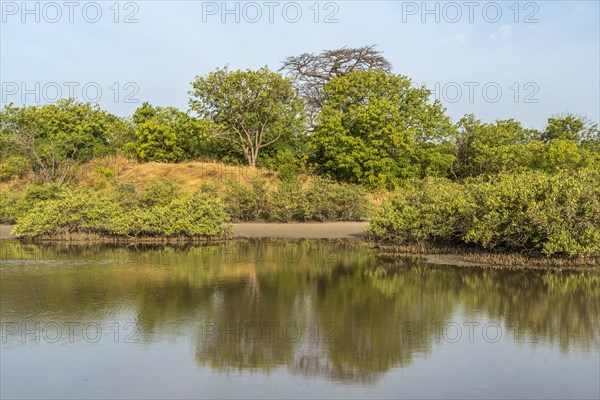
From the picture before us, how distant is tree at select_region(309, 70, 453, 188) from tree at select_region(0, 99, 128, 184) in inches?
709

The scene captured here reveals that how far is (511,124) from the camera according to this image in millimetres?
45500

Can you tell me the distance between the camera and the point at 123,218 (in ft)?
91.0

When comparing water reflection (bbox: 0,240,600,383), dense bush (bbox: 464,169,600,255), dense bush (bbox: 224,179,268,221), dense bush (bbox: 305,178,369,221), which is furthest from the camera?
dense bush (bbox: 224,179,268,221)

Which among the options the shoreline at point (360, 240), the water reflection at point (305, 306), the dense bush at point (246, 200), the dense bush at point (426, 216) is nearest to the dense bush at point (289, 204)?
the dense bush at point (246, 200)

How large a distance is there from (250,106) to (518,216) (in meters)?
28.3

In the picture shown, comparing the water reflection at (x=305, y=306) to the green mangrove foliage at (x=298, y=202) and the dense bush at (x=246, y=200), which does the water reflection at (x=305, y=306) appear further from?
the dense bush at (x=246, y=200)

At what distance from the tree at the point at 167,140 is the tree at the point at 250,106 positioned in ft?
6.70

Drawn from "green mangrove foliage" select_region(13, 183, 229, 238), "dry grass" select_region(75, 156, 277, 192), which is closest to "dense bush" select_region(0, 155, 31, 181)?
"dry grass" select_region(75, 156, 277, 192)

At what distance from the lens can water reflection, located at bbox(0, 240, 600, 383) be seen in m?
10.7

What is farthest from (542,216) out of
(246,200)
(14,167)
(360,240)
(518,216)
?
(14,167)

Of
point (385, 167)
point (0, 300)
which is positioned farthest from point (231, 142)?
point (0, 300)

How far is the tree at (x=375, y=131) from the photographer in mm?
41219

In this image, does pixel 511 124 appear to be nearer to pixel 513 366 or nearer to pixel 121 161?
pixel 121 161

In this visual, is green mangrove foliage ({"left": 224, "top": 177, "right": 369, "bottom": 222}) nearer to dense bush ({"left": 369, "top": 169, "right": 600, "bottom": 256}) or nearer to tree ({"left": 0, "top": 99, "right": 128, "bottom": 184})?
dense bush ({"left": 369, "top": 169, "right": 600, "bottom": 256})
